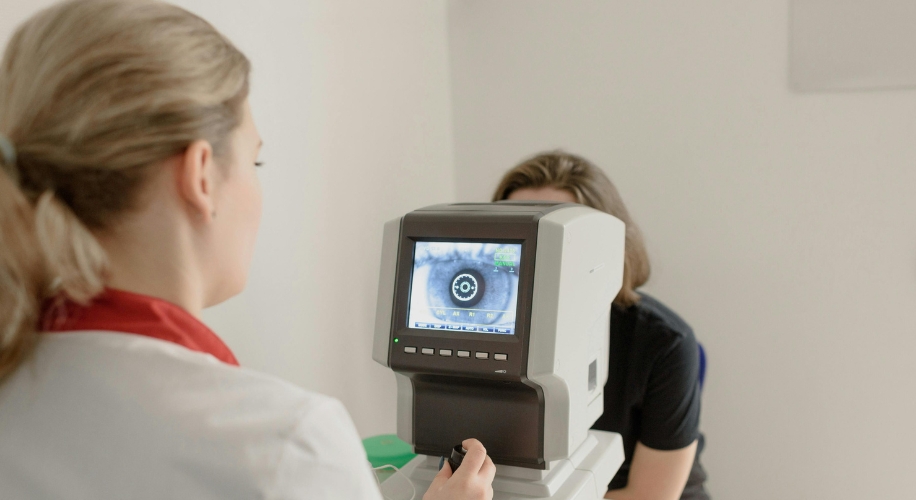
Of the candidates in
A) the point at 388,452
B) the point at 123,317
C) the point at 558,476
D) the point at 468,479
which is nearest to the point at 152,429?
the point at 123,317

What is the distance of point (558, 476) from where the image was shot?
3.39 ft

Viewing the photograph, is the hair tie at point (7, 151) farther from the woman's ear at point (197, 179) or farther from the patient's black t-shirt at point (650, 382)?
the patient's black t-shirt at point (650, 382)

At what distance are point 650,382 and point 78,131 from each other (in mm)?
1236

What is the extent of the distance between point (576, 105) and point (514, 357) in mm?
1487

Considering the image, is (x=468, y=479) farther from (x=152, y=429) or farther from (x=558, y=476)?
(x=152, y=429)

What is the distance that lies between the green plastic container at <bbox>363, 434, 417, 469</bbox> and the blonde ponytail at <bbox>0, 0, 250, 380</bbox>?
0.94 metres

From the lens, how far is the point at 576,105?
2.28 metres


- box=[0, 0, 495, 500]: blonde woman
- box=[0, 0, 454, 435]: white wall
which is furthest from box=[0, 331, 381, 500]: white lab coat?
box=[0, 0, 454, 435]: white wall

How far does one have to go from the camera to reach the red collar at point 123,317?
0.63 meters

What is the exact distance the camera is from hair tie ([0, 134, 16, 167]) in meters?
0.61

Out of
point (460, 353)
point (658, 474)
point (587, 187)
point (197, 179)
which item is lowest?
point (658, 474)

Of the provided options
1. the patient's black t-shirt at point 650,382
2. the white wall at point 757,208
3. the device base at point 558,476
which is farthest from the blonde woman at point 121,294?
the white wall at point 757,208

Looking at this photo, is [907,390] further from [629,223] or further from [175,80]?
[175,80]

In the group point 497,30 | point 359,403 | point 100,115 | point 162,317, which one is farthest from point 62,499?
point 497,30
